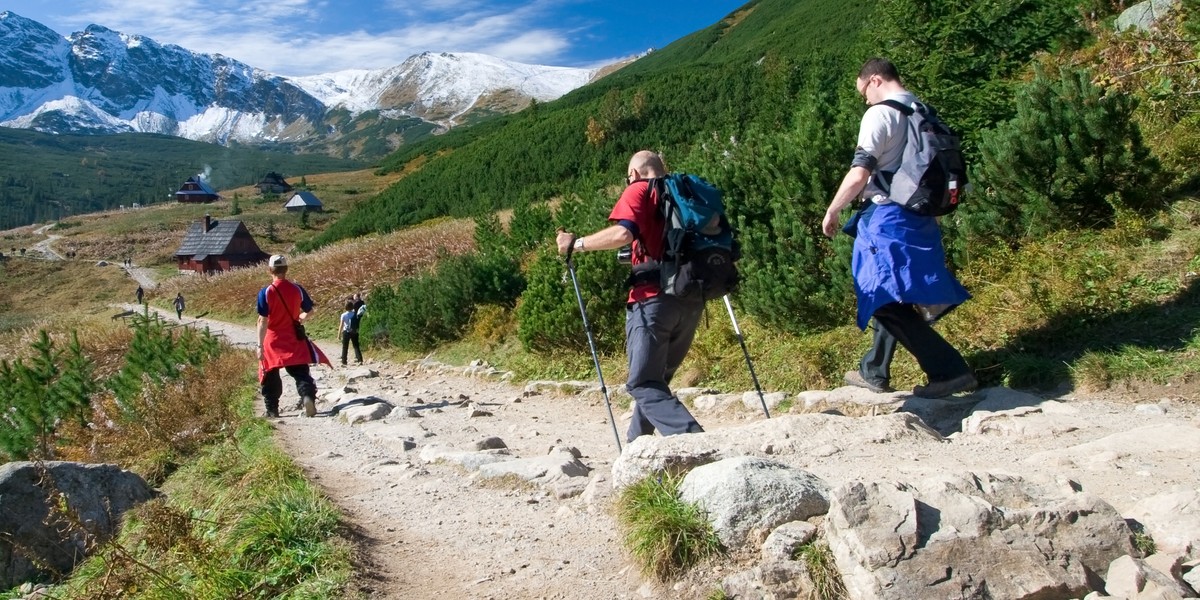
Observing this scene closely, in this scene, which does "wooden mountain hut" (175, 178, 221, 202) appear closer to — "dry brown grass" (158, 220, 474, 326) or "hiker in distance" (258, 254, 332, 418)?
"dry brown grass" (158, 220, 474, 326)

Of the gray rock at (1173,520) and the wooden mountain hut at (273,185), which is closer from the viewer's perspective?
the gray rock at (1173,520)

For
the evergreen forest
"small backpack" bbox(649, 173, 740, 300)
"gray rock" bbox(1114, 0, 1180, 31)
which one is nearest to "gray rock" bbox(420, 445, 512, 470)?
"small backpack" bbox(649, 173, 740, 300)

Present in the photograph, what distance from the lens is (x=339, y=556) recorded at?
3773 mm

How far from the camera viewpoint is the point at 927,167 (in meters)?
4.76

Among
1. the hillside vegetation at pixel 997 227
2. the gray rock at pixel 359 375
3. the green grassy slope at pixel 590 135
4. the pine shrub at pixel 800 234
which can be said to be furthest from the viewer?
the green grassy slope at pixel 590 135

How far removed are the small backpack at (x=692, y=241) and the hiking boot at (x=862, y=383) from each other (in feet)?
4.95

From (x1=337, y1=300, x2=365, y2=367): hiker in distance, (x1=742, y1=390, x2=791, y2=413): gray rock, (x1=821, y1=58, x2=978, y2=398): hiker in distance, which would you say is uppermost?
(x1=821, y1=58, x2=978, y2=398): hiker in distance

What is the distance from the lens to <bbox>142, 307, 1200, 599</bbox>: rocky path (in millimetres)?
3521

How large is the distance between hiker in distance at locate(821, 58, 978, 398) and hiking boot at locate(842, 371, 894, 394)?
37 cm

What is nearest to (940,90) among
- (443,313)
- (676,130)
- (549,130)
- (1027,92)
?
(1027,92)

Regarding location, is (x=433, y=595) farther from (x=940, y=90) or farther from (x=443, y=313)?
(x=443, y=313)

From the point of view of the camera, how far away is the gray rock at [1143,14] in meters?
9.48

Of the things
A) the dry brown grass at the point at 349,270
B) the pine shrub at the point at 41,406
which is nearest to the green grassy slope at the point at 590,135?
the dry brown grass at the point at 349,270

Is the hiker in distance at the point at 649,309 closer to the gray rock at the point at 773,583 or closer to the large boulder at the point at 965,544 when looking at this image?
the gray rock at the point at 773,583
